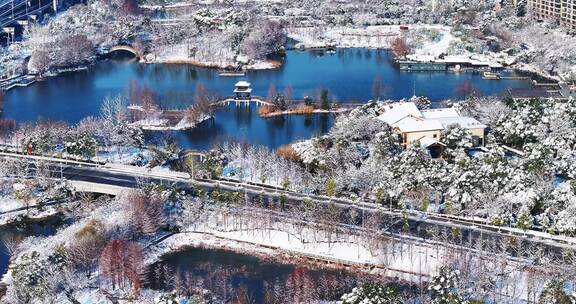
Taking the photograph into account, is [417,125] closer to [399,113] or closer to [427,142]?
[427,142]

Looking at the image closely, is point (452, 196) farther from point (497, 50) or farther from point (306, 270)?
point (497, 50)

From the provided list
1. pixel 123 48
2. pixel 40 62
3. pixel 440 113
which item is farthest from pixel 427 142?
pixel 123 48

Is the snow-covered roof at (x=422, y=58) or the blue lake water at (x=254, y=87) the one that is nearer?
the blue lake water at (x=254, y=87)

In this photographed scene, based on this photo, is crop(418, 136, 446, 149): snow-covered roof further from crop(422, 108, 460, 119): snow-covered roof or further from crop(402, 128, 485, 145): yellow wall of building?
crop(422, 108, 460, 119): snow-covered roof

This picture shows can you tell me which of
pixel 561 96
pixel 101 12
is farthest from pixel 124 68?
pixel 561 96

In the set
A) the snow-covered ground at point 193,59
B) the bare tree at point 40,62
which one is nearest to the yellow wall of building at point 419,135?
the snow-covered ground at point 193,59

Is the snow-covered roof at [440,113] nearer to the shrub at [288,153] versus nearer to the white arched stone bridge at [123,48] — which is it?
the shrub at [288,153]
